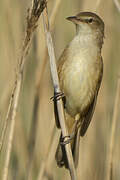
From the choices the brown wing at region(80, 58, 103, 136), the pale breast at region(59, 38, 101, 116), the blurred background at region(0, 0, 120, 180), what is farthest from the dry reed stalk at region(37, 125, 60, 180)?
the pale breast at region(59, 38, 101, 116)

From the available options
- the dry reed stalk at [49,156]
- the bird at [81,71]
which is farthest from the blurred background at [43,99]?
the bird at [81,71]

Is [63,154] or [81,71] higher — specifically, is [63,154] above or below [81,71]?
below

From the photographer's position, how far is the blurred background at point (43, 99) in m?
2.55

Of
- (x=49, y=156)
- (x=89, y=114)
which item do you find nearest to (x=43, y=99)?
(x=89, y=114)

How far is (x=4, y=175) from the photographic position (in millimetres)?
1820

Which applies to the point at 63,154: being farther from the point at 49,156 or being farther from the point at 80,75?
the point at 80,75

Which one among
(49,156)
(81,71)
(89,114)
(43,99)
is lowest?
(49,156)

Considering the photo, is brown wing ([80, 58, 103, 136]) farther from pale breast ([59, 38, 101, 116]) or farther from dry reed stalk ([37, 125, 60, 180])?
dry reed stalk ([37, 125, 60, 180])

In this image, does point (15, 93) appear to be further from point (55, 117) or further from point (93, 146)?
point (93, 146)

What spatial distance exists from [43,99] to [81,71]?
501 millimetres

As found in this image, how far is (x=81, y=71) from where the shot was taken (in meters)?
2.51

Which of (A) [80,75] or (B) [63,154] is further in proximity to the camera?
(A) [80,75]

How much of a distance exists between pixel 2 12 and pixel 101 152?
4.32 feet

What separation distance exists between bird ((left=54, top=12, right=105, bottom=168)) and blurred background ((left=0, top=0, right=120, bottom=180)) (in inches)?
4.3
